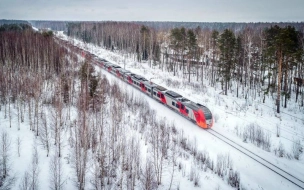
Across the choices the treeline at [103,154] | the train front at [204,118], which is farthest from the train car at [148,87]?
the train front at [204,118]

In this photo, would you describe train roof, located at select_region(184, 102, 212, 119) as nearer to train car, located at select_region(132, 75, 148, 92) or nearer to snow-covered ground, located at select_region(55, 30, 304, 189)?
snow-covered ground, located at select_region(55, 30, 304, 189)

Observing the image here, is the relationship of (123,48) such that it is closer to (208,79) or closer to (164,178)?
(208,79)

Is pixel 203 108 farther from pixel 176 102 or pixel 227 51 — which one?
pixel 227 51

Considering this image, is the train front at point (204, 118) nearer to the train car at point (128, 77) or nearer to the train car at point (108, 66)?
the train car at point (128, 77)

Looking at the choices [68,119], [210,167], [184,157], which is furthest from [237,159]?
[68,119]

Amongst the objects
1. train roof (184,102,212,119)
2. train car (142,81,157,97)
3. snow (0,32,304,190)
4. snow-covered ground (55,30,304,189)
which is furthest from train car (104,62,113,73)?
train roof (184,102,212,119)

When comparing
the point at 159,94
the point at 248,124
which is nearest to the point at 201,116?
the point at 248,124
